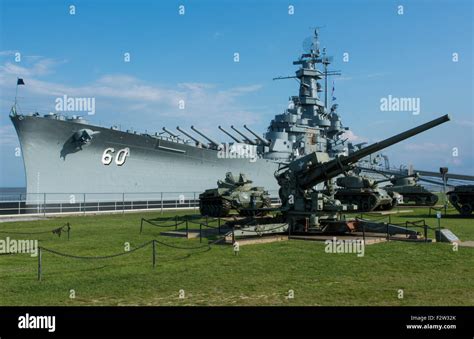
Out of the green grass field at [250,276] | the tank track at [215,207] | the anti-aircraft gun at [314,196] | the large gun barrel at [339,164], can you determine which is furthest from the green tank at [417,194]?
the green grass field at [250,276]

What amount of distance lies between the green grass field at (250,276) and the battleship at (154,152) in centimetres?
1592

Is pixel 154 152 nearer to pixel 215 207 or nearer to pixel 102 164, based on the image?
pixel 102 164

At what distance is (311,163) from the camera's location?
15125 millimetres

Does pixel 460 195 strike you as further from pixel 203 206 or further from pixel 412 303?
pixel 412 303

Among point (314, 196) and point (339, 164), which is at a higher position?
point (339, 164)

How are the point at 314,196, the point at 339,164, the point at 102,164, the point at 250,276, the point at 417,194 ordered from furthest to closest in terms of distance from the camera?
the point at 417,194, the point at 102,164, the point at 314,196, the point at 339,164, the point at 250,276

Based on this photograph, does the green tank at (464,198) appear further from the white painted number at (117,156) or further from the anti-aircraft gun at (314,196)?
the white painted number at (117,156)

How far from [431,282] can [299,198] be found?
732 centimetres

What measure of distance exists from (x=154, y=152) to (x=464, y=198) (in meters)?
19.5

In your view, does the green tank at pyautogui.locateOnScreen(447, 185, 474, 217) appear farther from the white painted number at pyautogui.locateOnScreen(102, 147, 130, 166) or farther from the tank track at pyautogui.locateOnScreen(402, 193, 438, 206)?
the white painted number at pyautogui.locateOnScreen(102, 147, 130, 166)

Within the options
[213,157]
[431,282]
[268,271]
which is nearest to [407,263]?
[431,282]

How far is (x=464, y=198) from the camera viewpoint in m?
25.7

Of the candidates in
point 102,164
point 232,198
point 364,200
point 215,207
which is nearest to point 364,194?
point 364,200

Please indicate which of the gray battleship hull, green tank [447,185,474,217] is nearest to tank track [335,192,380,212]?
green tank [447,185,474,217]
